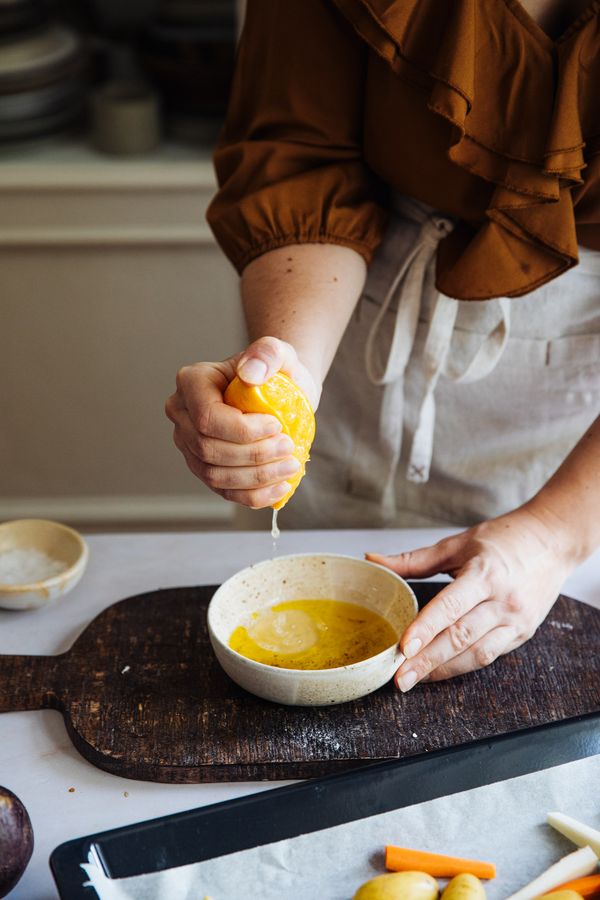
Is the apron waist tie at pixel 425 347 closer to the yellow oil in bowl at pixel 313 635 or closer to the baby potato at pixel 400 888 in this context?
the yellow oil in bowl at pixel 313 635

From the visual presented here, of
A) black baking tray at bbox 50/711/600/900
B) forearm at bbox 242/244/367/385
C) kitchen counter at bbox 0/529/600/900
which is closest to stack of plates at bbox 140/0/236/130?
forearm at bbox 242/244/367/385

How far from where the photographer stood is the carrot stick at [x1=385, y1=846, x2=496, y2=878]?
90 centimetres

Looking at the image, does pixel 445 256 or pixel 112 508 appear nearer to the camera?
pixel 445 256

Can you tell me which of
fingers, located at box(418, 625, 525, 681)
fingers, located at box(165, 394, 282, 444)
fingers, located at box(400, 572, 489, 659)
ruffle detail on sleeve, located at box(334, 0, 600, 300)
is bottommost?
fingers, located at box(418, 625, 525, 681)

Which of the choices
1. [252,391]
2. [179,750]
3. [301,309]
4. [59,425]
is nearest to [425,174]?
[301,309]

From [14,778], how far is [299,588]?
39 cm

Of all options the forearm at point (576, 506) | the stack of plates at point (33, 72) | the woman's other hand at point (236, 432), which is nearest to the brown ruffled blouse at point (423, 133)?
the forearm at point (576, 506)

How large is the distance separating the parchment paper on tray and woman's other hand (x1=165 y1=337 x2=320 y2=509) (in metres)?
0.32

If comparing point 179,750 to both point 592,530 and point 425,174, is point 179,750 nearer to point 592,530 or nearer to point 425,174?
point 592,530

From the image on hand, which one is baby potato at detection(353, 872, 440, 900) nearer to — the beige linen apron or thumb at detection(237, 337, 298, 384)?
thumb at detection(237, 337, 298, 384)

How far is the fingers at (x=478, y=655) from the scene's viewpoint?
1127 mm

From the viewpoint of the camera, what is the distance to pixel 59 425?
9.30 feet

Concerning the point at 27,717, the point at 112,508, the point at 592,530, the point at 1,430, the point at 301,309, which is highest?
the point at 301,309

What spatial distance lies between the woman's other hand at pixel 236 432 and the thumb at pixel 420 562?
0.24 meters
